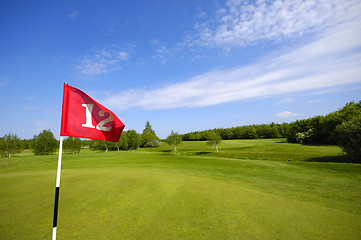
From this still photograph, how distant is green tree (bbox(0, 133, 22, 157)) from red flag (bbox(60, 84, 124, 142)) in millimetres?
82765

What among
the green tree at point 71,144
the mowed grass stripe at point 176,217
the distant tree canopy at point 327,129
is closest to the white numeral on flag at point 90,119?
the mowed grass stripe at point 176,217

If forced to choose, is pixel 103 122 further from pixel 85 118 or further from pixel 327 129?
pixel 327 129

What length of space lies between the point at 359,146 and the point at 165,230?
3360 centimetres

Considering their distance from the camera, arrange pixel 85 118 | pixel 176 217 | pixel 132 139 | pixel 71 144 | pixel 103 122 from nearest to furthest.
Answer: pixel 85 118 < pixel 176 217 < pixel 103 122 < pixel 71 144 < pixel 132 139

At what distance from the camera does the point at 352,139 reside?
26.5 meters

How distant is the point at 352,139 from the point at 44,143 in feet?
288

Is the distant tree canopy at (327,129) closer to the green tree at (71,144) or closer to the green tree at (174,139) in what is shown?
the green tree at (174,139)

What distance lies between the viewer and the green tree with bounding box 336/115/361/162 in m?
26.1

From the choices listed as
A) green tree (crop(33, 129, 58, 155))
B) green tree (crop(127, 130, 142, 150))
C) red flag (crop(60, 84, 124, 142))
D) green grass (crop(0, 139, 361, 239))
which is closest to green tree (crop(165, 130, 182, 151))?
green tree (crop(127, 130, 142, 150))

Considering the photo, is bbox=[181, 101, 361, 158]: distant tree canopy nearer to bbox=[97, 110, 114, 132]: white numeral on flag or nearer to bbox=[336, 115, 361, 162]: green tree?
bbox=[336, 115, 361, 162]: green tree

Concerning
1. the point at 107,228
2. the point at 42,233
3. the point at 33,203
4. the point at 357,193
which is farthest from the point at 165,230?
the point at 357,193

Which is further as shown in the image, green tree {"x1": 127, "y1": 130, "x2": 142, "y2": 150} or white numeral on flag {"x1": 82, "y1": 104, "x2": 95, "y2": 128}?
green tree {"x1": 127, "y1": 130, "x2": 142, "y2": 150}

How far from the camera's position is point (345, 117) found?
61469 millimetres

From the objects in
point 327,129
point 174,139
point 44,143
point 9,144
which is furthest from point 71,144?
point 327,129
